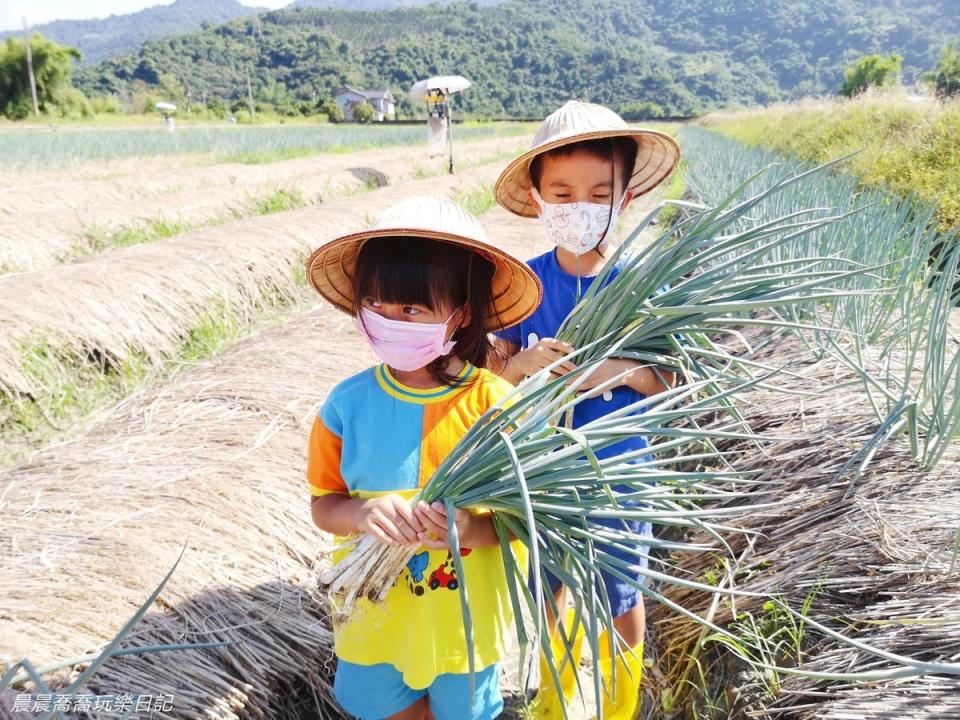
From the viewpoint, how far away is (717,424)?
2457mm

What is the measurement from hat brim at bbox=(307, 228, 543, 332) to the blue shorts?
59 cm

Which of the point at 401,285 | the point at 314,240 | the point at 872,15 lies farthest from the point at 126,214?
the point at 872,15

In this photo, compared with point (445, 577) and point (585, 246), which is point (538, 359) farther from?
point (445, 577)

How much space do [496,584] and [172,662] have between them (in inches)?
29.1

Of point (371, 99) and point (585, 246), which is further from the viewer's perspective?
point (371, 99)

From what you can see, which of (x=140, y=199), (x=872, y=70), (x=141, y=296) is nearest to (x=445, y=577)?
(x=141, y=296)

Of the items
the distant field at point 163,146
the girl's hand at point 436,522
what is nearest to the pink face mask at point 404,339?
the girl's hand at point 436,522

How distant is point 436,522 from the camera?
1039 millimetres

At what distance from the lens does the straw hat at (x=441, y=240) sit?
1.08 meters

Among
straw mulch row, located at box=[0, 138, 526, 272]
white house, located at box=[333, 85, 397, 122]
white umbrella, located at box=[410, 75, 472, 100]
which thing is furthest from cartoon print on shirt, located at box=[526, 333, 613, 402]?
white house, located at box=[333, 85, 397, 122]

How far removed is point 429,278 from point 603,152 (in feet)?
1.89

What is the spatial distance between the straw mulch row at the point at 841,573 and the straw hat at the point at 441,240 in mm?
574

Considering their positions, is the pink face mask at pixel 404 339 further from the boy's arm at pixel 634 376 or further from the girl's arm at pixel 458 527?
the boy's arm at pixel 634 376

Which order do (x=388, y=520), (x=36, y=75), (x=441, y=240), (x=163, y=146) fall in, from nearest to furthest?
(x=388, y=520) < (x=441, y=240) < (x=163, y=146) < (x=36, y=75)
